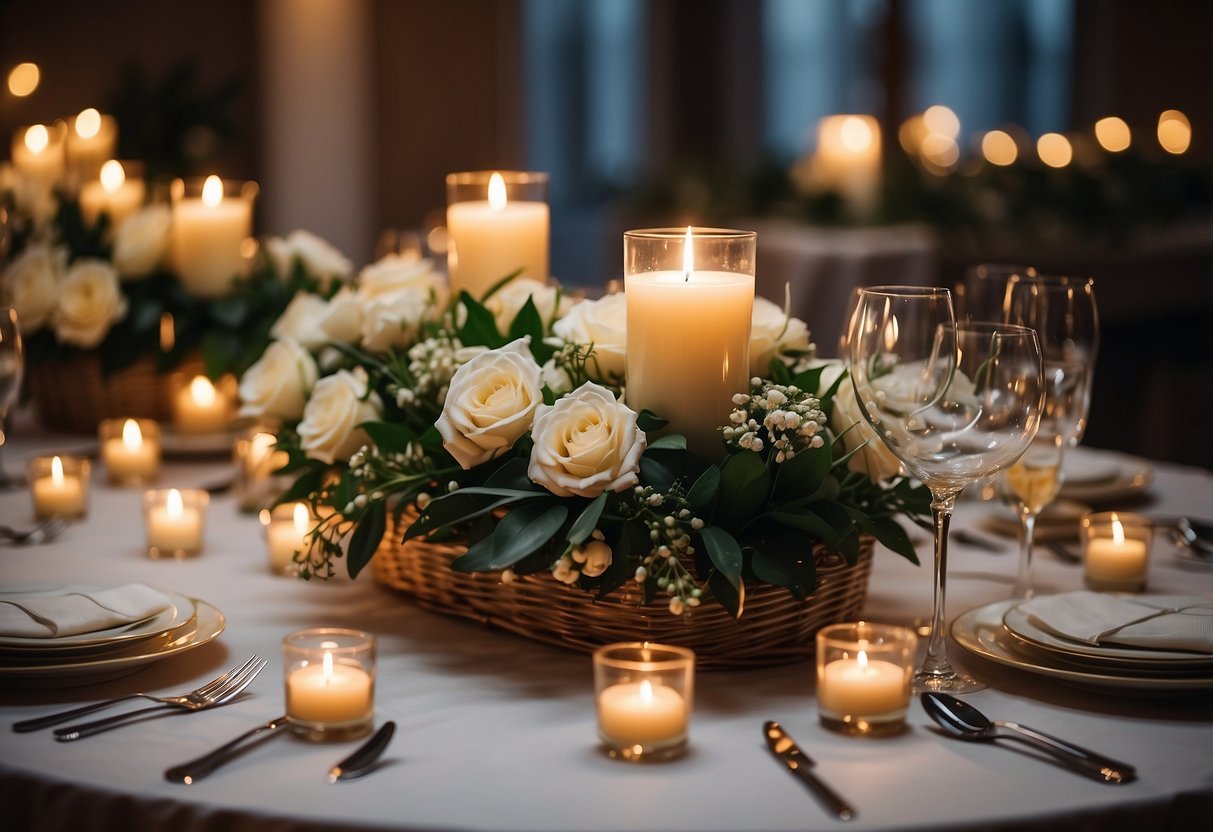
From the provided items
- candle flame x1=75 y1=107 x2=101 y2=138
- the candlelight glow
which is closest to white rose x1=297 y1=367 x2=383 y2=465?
candle flame x1=75 y1=107 x2=101 y2=138

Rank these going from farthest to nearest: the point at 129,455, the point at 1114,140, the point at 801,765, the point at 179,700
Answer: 1. the point at 1114,140
2. the point at 129,455
3. the point at 179,700
4. the point at 801,765

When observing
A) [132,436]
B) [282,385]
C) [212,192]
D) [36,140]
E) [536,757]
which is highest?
[36,140]

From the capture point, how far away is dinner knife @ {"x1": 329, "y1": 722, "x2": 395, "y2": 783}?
892mm

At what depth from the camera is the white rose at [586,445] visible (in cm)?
104

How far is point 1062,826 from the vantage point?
0.85m

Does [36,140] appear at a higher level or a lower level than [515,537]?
higher

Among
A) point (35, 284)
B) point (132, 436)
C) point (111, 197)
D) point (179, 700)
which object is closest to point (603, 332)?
point (179, 700)

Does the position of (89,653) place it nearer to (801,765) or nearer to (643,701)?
(643,701)

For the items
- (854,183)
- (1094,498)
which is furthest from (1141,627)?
(854,183)

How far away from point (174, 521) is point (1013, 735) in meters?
0.95

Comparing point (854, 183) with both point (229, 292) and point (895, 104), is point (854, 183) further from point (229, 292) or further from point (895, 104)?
point (229, 292)

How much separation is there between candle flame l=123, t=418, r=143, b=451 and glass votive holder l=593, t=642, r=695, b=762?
1105 mm

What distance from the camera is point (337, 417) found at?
1.28 meters

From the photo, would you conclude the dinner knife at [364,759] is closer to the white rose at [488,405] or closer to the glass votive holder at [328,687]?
the glass votive holder at [328,687]
